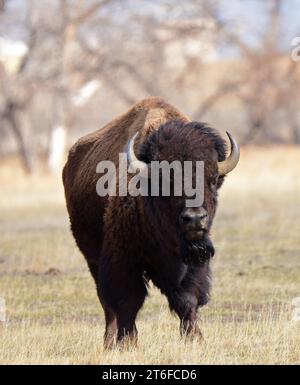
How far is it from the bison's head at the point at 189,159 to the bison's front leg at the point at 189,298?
0.55 meters

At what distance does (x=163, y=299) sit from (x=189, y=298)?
3221 mm

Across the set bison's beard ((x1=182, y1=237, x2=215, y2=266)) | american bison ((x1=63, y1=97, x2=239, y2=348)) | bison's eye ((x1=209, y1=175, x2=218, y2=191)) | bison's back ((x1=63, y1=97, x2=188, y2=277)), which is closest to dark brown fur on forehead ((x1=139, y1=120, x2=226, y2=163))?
american bison ((x1=63, y1=97, x2=239, y2=348))

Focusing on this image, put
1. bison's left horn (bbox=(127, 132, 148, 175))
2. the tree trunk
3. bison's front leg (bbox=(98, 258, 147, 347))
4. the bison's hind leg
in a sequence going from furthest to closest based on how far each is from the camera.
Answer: the tree trunk
the bison's hind leg
bison's front leg (bbox=(98, 258, 147, 347))
bison's left horn (bbox=(127, 132, 148, 175))

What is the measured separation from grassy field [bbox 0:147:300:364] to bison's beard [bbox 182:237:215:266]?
70 centimetres

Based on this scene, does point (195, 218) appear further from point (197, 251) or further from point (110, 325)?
point (110, 325)

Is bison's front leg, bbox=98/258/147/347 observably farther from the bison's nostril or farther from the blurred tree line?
the blurred tree line

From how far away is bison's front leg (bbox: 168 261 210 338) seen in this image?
8.43 meters

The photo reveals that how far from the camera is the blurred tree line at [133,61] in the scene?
3938 centimetres

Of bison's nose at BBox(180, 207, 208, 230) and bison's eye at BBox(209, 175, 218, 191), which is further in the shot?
bison's eye at BBox(209, 175, 218, 191)

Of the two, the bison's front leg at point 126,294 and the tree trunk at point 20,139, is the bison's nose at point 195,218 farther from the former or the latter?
the tree trunk at point 20,139

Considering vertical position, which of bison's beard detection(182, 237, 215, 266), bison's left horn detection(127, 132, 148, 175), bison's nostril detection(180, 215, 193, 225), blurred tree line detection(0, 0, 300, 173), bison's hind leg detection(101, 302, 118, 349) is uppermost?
blurred tree line detection(0, 0, 300, 173)
